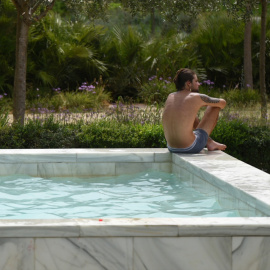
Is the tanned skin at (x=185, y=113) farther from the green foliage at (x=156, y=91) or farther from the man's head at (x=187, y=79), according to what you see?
the green foliage at (x=156, y=91)

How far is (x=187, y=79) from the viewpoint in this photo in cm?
729

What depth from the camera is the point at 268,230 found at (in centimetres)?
371

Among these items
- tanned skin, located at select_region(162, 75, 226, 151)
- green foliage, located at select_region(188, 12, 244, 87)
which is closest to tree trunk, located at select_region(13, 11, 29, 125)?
tanned skin, located at select_region(162, 75, 226, 151)

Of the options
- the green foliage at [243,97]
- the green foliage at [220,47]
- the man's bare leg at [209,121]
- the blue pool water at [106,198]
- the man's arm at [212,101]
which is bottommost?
the blue pool water at [106,198]

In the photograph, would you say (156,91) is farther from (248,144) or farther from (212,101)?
(212,101)

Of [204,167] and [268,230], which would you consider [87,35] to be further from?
[268,230]

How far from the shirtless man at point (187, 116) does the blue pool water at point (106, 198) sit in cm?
46

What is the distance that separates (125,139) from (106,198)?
2.50 m

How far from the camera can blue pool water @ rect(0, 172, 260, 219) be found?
5496mm

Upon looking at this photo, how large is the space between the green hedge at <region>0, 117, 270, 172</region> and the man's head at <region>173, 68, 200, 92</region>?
4.57ft

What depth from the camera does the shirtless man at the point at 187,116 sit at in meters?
7.21

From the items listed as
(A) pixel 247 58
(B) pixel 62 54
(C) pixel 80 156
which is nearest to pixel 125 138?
(C) pixel 80 156

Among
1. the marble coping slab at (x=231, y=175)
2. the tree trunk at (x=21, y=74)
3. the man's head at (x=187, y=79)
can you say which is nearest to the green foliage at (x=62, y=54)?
the tree trunk at (x=21, y=74)

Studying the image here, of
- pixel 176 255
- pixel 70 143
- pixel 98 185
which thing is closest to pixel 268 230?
pixel 176 255
